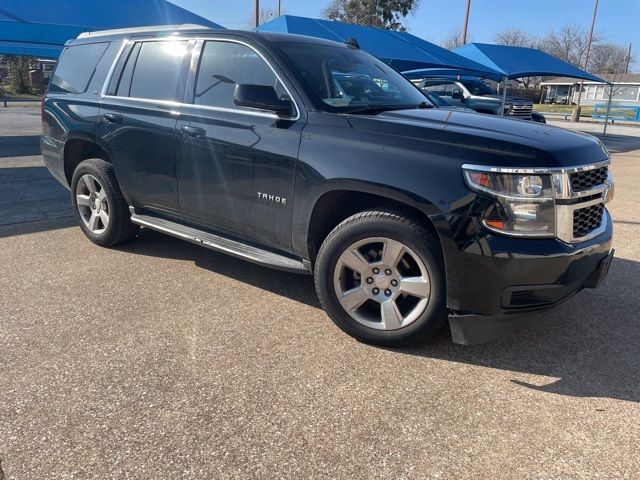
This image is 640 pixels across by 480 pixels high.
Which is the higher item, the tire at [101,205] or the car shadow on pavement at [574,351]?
the tire at [101,205]

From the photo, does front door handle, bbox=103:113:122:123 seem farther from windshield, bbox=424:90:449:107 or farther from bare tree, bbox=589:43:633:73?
bare tree, bbox=589:43:633:73

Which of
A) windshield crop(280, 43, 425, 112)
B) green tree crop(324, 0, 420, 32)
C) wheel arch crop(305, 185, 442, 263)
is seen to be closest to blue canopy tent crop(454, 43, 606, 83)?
windshield crop(280, 43, 425, 112)

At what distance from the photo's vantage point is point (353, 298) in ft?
10.8

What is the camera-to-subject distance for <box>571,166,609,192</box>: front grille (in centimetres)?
286

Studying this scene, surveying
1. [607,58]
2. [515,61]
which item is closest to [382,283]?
[515,61]

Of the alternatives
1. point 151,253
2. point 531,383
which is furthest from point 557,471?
Answer: point 151,253

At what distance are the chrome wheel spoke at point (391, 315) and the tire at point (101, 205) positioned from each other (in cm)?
278

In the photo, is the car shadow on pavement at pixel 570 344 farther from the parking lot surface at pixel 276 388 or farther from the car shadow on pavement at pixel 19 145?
the car shadow on pavement at pixel 19 145

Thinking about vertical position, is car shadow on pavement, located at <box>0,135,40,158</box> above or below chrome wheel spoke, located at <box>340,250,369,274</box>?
below

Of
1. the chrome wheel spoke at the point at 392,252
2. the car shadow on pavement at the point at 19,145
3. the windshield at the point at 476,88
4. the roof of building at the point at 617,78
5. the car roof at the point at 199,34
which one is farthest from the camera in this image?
the roof of building at the point at 617,78

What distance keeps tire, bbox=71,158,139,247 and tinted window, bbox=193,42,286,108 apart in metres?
1.33

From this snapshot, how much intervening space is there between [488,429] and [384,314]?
905mm

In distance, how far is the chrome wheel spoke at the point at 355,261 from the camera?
3217 mm

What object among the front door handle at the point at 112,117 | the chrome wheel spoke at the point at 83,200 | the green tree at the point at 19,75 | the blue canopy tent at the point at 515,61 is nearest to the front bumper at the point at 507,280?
the front door handle at the point at 112,117
